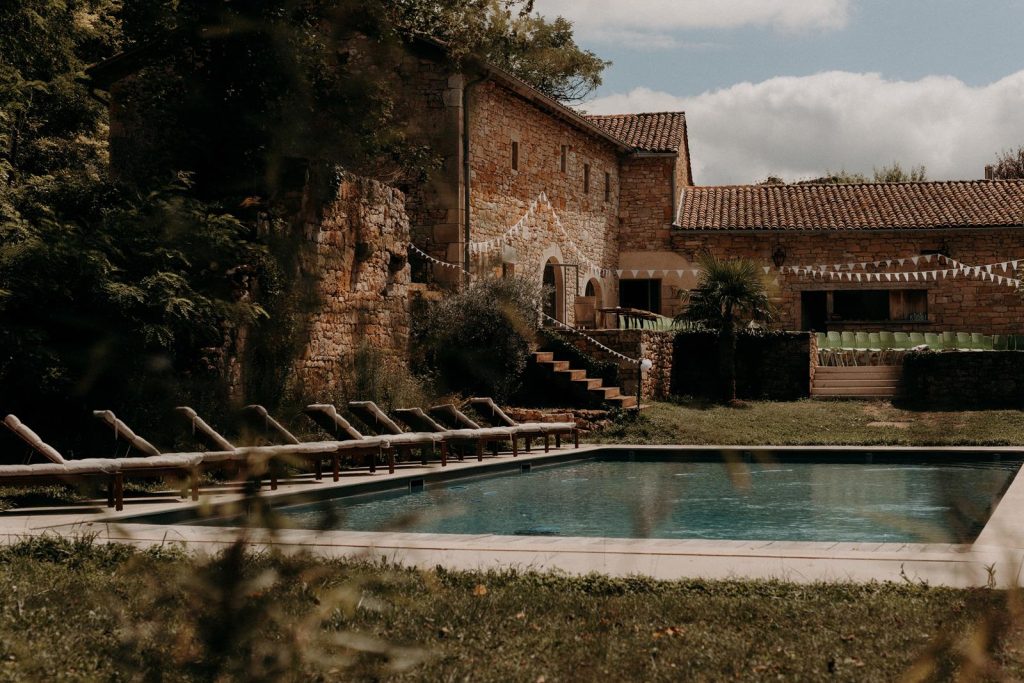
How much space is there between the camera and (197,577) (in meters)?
1.02

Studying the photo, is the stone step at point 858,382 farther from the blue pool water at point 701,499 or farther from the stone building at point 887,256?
the blue pool water at point 701,499

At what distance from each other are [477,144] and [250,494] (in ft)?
61.2

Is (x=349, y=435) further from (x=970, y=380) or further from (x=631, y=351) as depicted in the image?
(x=970, y=380)

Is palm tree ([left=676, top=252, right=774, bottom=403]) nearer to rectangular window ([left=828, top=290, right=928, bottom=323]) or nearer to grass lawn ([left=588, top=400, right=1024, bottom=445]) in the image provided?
grass lawn ([left=588, top=400, right=1024, bottom=445])

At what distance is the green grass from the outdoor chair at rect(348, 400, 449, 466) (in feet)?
20.8

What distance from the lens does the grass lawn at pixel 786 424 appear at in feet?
50.3

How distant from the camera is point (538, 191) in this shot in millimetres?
22234

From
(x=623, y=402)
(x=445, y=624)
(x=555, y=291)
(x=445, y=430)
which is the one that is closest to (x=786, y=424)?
(x=623, y=402)

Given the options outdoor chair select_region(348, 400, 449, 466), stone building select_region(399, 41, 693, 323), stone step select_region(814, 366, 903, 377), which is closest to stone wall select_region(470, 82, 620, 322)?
stone building select_region(399, 41, 693, 323)

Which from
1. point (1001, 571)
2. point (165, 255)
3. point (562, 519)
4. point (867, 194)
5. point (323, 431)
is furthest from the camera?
point (867, 194)

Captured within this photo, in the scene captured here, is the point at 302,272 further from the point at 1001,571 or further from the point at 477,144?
the point at 477,144

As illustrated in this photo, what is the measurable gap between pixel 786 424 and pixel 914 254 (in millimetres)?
10962

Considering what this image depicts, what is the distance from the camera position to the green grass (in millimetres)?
1026

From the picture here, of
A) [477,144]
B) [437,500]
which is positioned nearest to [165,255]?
[477,144]
